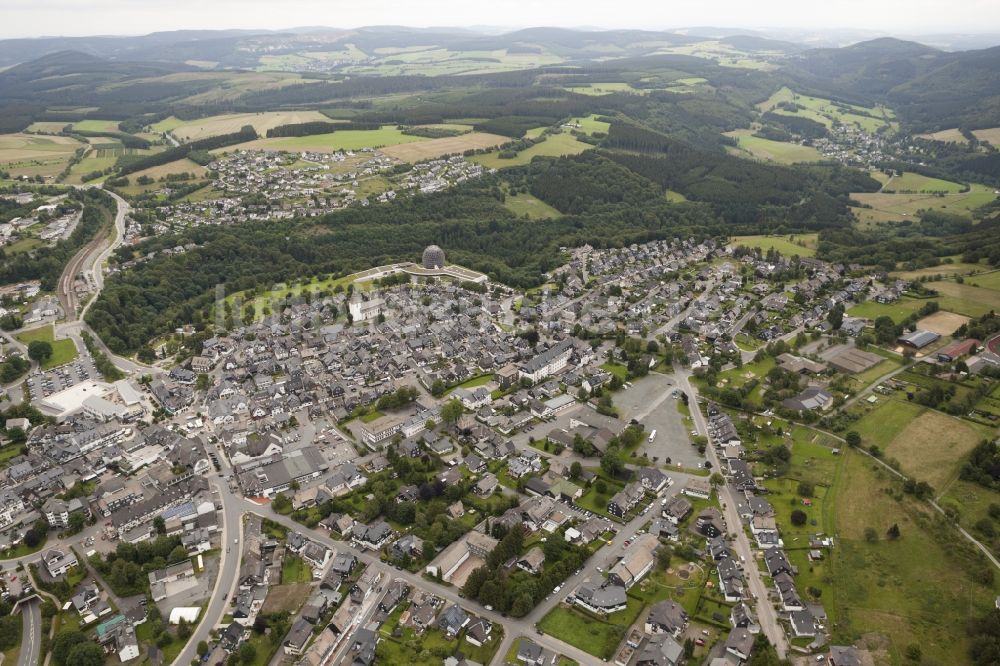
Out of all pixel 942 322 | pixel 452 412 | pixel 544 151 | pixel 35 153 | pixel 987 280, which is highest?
pixel 35 153

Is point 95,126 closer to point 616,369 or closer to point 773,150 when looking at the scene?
point 773,150

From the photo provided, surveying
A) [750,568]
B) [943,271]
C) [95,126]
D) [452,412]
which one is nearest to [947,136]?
[943,271]

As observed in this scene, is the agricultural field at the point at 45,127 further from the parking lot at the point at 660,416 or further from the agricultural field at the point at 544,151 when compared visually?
the parking lot at the point at 660,416

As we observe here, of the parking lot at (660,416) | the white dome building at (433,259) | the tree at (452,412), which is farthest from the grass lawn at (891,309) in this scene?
the white dome building at (433,259)

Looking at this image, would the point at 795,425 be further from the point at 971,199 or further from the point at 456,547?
the point at 971,199

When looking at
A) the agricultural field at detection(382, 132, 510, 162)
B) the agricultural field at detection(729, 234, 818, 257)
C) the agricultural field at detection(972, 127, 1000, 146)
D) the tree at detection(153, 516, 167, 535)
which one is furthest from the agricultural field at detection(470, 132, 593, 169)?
the tree at detection(153, 516, 167, 535)

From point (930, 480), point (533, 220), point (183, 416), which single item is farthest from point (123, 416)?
point (533, 220)
